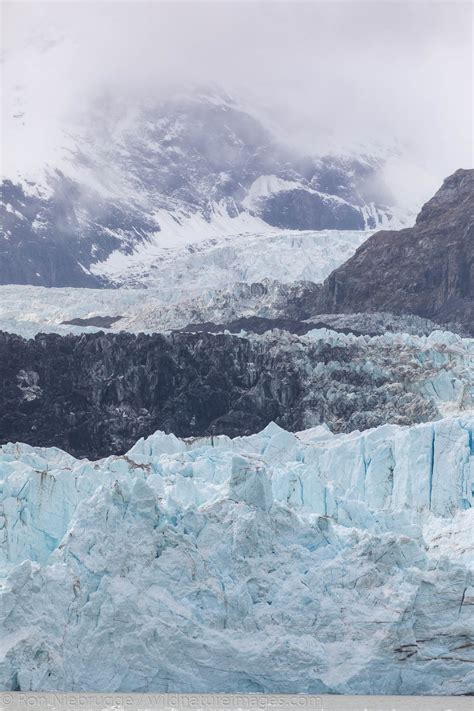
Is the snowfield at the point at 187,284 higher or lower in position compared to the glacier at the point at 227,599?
higher

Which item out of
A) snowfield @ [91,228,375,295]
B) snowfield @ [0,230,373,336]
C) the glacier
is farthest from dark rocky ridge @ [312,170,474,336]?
the glacier

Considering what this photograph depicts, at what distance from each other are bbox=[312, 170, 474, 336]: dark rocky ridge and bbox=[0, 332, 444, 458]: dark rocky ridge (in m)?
30.4

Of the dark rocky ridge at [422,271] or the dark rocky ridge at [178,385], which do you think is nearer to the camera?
the dark rocky ridge at [178,385]

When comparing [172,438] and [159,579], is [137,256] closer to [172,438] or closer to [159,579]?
[172,438]

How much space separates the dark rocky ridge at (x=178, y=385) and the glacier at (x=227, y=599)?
31477 mm

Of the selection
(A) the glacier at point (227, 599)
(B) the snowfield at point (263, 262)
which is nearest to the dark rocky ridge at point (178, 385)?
(A) the glacier at point (227, 599)

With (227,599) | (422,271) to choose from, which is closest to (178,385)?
(422,271)

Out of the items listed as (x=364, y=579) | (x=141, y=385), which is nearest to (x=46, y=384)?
(x=141, y=385)

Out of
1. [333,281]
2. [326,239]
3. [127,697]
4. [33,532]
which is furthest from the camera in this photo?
[326,239]

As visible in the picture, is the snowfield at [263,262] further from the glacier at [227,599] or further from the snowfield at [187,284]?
the glacier at [227,599]

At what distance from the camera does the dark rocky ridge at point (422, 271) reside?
122 metres

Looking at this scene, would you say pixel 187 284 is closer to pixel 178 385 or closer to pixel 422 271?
pixel 422 271

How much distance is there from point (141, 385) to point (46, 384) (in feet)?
16.5

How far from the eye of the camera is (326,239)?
164750 millimetres
